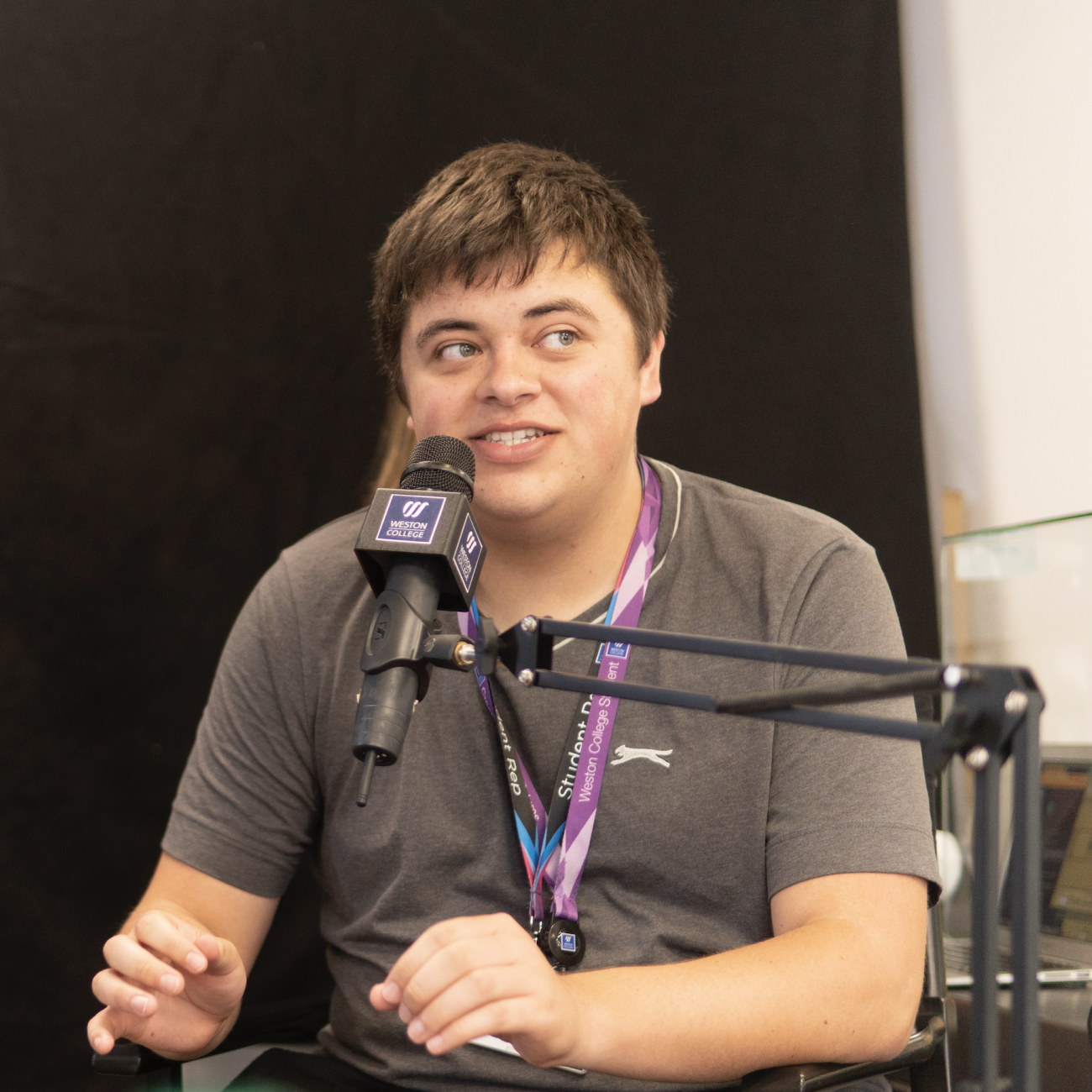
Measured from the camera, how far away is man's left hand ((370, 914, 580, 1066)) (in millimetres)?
781

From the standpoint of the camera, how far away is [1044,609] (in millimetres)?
1736

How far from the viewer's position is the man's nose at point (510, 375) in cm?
130

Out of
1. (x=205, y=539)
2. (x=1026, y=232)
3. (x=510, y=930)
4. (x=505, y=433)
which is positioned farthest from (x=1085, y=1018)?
(x=205, y=539)

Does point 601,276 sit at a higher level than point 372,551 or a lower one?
higher

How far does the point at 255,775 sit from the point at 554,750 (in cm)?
42

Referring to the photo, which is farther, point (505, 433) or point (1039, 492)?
point (1039, 492)

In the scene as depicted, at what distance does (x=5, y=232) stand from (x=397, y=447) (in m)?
0.79

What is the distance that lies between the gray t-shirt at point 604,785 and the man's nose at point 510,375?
0.29 metres

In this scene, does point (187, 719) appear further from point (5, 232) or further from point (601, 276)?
point (601, 276)

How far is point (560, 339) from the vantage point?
1.36 metres

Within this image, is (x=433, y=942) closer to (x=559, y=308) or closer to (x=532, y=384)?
(x=532, y=384)

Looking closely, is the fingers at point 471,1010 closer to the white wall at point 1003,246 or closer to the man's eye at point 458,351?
the man's eye at point 458,351

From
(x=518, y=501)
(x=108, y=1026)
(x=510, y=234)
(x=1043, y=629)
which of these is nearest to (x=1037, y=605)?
(x=1043, y=629)

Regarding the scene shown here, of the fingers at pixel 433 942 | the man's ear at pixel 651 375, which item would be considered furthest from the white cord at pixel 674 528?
the fingers at pixel 433 942
